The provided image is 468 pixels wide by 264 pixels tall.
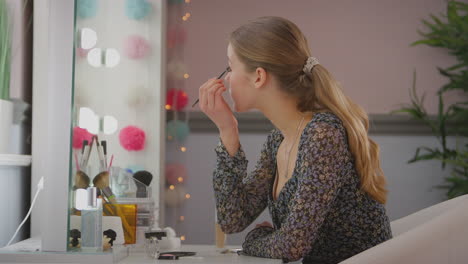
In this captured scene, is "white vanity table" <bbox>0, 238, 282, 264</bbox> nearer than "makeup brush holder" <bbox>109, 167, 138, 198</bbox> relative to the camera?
Yes

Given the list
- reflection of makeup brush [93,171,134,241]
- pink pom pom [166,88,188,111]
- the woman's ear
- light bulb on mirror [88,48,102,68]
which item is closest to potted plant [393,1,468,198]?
pink pom pom [166,88,188,111]

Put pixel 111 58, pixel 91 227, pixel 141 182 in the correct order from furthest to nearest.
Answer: pixel 141 182
pixel 111 58
pixel 91 227

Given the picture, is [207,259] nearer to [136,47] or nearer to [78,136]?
[78,136]

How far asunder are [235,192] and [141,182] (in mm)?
421

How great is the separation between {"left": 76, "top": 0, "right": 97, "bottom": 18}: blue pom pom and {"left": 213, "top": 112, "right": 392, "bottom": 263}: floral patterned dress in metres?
0.44

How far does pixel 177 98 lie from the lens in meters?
3.46

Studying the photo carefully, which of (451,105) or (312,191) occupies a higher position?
(451,105)

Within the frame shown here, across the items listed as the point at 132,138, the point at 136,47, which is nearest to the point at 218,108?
the point at 132,138

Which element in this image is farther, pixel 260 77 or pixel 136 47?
pixel 136 47

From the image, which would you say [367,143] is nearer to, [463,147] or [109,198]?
[109,198]

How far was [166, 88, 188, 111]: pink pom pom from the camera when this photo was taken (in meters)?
3.45

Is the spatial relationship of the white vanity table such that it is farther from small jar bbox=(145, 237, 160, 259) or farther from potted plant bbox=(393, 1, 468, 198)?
potted plant bbox=(393, 1, 468, 198)

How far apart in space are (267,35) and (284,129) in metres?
0.24

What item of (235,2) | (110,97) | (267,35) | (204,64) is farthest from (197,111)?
(267,35)
